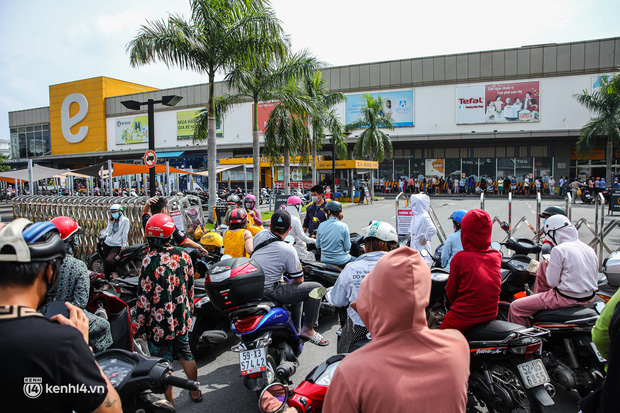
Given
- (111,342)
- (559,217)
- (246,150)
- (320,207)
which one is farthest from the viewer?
(246,150)

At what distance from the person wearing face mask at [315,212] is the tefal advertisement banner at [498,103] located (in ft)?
111

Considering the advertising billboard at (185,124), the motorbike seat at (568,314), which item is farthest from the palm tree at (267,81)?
the advertising billboard at (185,124)

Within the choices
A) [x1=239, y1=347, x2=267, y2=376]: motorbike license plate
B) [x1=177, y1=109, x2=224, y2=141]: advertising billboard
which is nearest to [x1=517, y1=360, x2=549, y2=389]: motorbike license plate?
[x1=239, y1=347, x2=267, y2=376]: motorbike license plate

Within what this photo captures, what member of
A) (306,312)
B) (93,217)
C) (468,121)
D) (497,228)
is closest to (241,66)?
(93,217)

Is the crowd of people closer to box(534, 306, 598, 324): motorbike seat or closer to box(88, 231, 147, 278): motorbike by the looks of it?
box(534, 306, 598, 324): motorbike seat

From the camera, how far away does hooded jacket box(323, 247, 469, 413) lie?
1.52 metres

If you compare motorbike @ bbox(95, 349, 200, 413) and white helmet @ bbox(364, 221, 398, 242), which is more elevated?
white helmet @ bbox(364, 221, 398, 242)

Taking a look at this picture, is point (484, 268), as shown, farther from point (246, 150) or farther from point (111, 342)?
point (246, 150)

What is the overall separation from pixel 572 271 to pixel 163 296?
3.71 metres

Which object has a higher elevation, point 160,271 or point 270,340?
point 160,271

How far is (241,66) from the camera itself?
48.4ft

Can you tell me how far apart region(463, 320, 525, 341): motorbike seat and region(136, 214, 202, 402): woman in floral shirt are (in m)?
2.52

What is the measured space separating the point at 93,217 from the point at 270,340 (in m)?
8.71

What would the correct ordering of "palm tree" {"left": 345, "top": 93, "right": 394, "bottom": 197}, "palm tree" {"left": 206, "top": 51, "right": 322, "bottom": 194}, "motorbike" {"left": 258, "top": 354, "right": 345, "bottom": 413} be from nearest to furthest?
1. "motorbike" {"left": 258, "top": 354, "right": 345, "bottom": 413}
2. "palm tree" {"left": 206, "top": 51, "right": 322, "bottom": 194}
3. "palm tree" {"left": 345, "top": 93, "right": 394, "bottom": 197}
